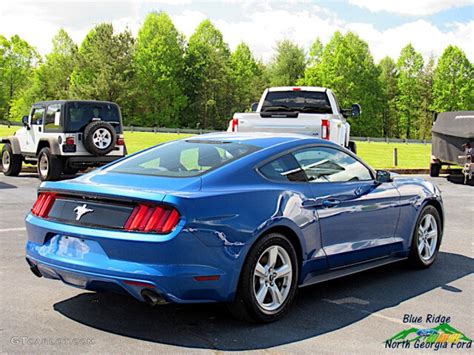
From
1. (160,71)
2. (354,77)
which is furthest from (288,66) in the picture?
(160,71)

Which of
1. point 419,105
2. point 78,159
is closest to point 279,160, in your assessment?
point 78,159

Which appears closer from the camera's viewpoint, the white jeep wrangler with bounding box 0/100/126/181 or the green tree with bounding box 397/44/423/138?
the white jeep wrangler with bounding box 0/100/126/181

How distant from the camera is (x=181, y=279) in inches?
170

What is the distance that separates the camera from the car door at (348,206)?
5457 millimetres

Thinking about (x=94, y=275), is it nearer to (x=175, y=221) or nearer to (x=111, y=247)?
(x=111, y=247)

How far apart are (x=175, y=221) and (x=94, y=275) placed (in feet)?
2.31

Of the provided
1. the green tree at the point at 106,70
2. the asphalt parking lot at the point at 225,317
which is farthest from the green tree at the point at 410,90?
the asphalt parking lot at the point at 225,317

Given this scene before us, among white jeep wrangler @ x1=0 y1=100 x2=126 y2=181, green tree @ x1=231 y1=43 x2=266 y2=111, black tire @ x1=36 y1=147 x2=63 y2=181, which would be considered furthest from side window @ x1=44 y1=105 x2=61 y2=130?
green tree @ x1=231 y1=43 x2=266 y2=111

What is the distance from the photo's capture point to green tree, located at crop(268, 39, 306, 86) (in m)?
85.3

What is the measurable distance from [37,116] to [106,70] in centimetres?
6073

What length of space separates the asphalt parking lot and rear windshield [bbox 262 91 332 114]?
26.8 feet

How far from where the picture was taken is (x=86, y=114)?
53.3 feet

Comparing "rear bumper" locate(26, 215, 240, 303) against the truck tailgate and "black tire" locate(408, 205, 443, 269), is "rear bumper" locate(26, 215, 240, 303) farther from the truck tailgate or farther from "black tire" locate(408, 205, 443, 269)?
the truck tailgate

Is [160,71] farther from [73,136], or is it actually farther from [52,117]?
[73,136]
